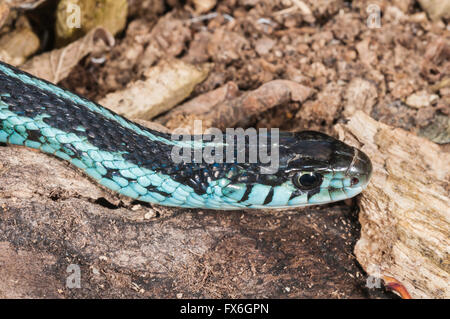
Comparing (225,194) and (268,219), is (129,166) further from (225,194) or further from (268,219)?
(268,219)

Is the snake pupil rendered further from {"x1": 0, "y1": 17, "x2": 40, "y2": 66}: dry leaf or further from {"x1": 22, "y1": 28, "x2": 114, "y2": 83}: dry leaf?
{"x1": 0, "y1": 17, "x2": 40, "y2": 66}: dry leaf

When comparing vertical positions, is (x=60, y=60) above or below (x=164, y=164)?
below

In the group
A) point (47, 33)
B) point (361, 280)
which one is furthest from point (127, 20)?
point (361, 280)

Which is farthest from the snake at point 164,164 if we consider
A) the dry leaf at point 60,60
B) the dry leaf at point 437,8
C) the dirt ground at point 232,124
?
the dry leaf at point 437,8

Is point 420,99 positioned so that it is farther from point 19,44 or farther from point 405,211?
point 19,44

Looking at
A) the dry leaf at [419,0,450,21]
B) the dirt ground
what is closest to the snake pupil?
the dirt ground

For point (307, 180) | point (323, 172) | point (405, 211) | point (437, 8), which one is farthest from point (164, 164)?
point (437, 8)
